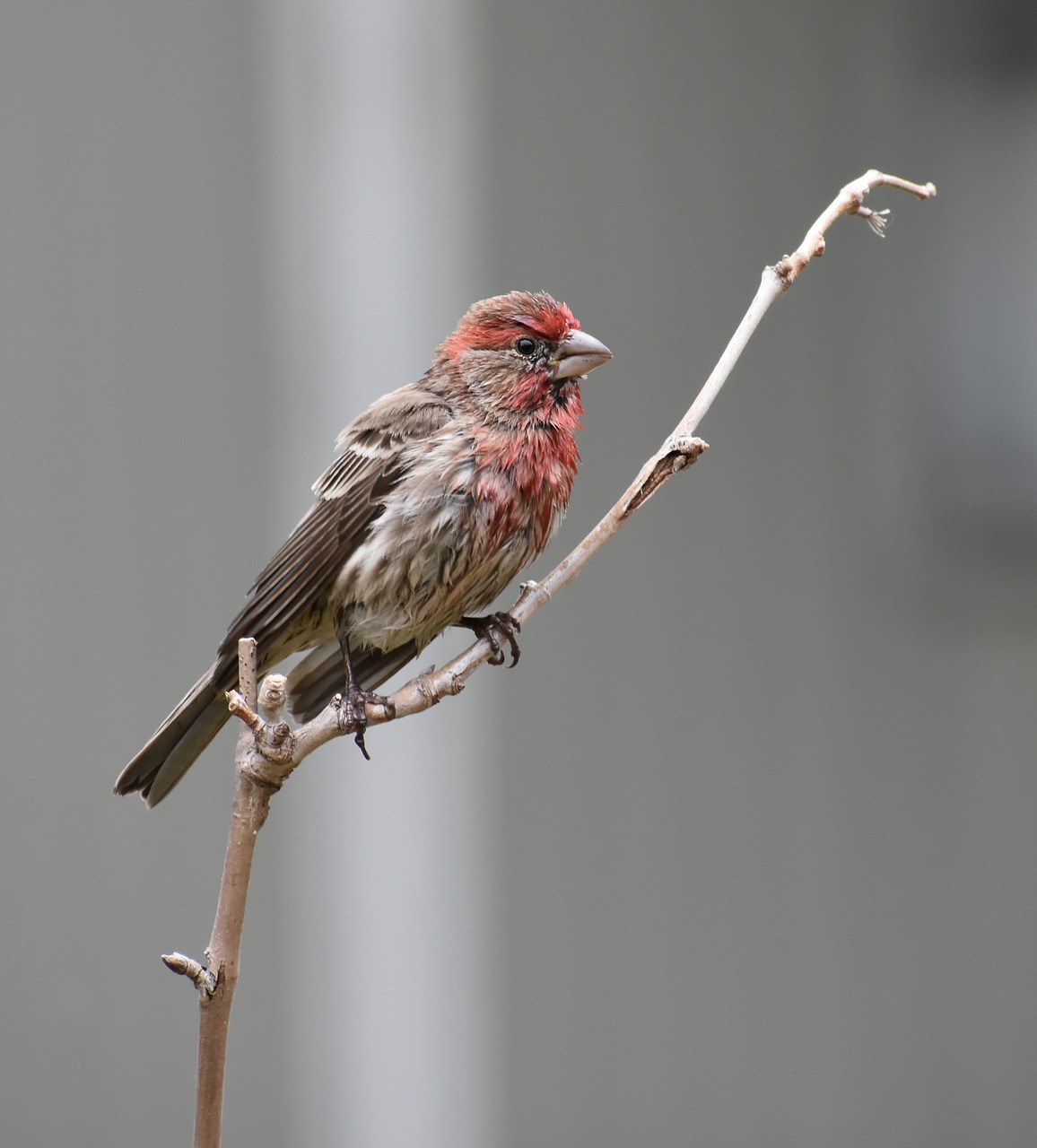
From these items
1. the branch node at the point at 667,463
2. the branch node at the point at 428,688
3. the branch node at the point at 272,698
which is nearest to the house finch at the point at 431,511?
the branch node at the point at 428,688

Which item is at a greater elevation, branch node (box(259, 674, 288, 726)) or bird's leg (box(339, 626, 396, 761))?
branch node (box(259, 674, 288, 726))

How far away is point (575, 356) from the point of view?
302 cm

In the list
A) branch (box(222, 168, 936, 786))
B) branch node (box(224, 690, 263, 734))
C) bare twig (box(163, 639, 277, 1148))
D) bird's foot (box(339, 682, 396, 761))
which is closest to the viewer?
bare twig (box(163, 639, 277, 1148))

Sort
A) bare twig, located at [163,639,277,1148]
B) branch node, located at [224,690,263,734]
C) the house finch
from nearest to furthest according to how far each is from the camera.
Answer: bare twig, located at [163,639,277,1148]
branch node, located at [224,690,263,734]
the house finch

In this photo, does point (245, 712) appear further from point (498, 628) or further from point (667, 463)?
point (498, 628)

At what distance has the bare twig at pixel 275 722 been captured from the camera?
159 cm

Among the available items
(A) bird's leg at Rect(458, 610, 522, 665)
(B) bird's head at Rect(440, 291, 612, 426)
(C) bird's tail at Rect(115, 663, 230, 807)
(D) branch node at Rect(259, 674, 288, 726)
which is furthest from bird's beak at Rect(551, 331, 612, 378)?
(D) branch node at Rect(259, 674, 288, 726)

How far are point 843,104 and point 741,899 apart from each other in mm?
3402

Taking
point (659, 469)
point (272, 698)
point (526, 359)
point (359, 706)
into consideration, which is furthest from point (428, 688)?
point (526, 359)

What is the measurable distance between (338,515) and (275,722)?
1.24m

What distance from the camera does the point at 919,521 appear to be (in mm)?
5957

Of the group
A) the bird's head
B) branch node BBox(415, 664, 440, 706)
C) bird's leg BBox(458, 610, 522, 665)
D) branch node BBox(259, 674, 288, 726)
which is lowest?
bird's leg BBox(458, 610, 522, 665)

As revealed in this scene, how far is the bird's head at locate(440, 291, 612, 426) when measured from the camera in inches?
118

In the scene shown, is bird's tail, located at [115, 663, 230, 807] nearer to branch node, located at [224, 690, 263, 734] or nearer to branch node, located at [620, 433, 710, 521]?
branch node, located at [224, 690, 263, 734]
